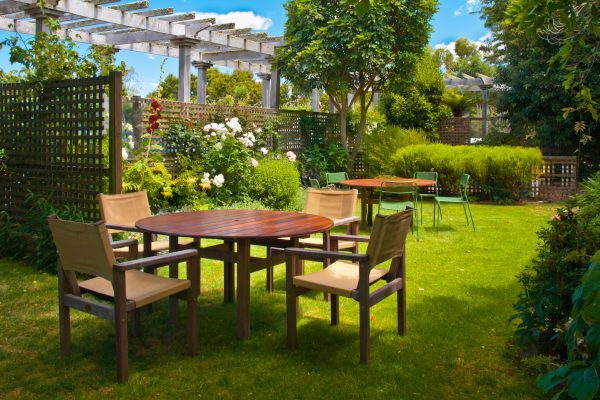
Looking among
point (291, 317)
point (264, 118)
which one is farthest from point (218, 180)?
point (291, 317)

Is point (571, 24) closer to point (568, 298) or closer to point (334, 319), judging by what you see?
point (568, 298)

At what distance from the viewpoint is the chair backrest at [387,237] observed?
3.16m

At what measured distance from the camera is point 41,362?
10.5ft

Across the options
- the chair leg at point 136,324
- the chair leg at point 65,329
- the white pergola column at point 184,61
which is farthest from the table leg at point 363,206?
the white pergola column at point 184,61

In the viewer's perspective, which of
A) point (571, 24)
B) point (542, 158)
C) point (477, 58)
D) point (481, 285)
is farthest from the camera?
point (477, 58)

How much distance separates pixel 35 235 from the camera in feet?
18.9

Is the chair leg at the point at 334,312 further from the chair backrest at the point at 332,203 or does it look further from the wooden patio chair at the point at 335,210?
the chair backrest at the point at 332,203

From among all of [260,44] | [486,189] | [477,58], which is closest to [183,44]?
[260,44]

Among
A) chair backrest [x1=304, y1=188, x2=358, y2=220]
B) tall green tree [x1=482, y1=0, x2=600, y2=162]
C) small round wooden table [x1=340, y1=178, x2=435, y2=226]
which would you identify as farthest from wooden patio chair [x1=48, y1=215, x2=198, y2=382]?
tall green tree [x1=482, y1=0, x2=600, y2=162]

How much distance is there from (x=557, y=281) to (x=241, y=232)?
1816mm

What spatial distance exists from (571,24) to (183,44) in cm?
1026

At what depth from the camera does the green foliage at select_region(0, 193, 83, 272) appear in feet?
17.4

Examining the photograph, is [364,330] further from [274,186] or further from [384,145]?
[384,145]

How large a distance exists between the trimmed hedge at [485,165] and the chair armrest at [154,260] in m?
8.84
